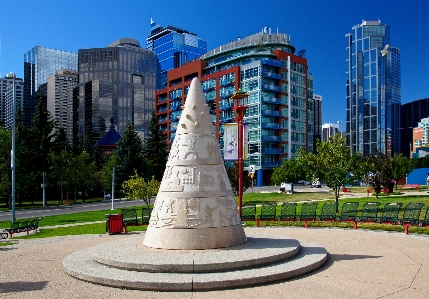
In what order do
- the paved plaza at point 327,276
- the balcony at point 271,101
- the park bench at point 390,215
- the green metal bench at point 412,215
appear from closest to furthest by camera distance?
1. the paved plaza at point 327,276
2. the green metal bench at point 412,215
3. the park bench at point 390,215
4. the balcony at point 271,101

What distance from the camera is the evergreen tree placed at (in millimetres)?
50719

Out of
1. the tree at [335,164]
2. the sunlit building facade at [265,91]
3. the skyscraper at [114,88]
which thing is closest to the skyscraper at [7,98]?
the sunlit building facade at [265,91]

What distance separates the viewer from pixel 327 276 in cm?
964

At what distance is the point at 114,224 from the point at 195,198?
784 centimetres

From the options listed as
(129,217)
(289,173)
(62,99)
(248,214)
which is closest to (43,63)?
(62,99)

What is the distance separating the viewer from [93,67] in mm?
113250

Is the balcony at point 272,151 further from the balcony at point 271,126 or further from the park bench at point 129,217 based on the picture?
the park bench at point 129,217

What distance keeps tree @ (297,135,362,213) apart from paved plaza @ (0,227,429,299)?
10.3 m

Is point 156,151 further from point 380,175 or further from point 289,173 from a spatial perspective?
point 380,175

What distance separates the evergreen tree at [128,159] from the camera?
50.7 metres

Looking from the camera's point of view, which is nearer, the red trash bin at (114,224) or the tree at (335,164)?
the red trash bin at (114,224)

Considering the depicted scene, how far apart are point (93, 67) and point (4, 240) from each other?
10175 centimetres

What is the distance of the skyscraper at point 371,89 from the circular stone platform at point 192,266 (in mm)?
117033

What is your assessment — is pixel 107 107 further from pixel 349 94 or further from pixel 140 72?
pixel 349 94
